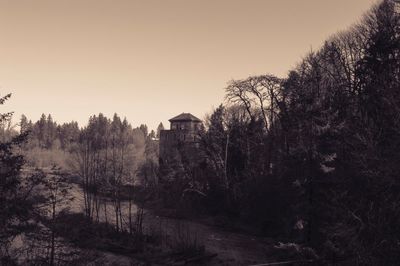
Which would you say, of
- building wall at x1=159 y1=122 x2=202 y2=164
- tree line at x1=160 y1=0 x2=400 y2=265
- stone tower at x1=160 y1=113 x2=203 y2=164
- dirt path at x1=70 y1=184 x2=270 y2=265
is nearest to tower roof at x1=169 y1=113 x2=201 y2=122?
stone tower at x1=160 y1=113 x2=203 y2=164

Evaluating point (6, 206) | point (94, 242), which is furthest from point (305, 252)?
point (94, 242)

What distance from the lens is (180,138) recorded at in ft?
196

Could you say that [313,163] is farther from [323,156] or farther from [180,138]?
[180,138]

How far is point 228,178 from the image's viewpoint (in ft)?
136

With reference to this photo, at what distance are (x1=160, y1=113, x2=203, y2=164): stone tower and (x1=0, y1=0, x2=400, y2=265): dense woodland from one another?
5.90 feet

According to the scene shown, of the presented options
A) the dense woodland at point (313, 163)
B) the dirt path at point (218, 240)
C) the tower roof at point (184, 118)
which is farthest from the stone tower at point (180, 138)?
the dirt path at point (218, 240)

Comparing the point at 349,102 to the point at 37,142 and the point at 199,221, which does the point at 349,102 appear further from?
the point at 37,142

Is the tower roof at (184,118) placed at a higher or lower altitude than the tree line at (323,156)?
higher

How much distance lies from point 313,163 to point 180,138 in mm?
40509

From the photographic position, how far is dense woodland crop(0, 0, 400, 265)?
14.1 metres

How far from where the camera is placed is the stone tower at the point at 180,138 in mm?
50362

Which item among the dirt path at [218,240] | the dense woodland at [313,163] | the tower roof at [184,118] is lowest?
the dirt path at [218,240]

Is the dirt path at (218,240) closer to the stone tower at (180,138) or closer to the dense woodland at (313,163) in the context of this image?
the dense woodland at (313,163)

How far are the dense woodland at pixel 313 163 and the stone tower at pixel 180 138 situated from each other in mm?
1799
